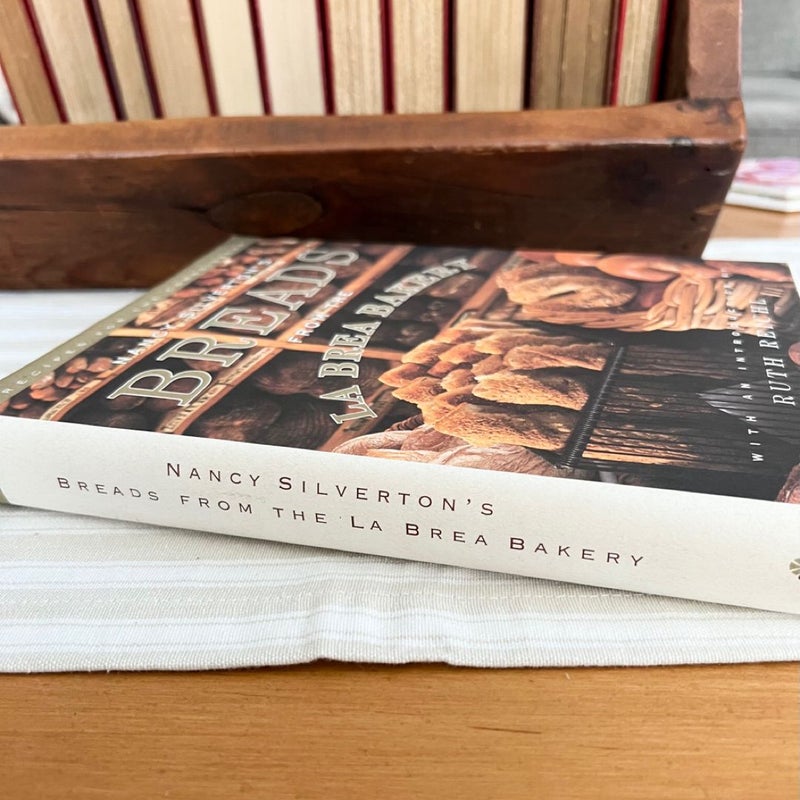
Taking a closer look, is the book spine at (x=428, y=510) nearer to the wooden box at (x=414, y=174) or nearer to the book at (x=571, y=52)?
the wooden box at (x=414, y=174)

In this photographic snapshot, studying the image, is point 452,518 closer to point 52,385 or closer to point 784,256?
point 52,385

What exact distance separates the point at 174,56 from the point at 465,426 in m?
0.37

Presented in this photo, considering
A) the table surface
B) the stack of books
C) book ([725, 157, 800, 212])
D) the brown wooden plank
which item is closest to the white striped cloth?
the table surface

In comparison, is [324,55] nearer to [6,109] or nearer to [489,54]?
[489,54]

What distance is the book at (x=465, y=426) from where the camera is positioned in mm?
262

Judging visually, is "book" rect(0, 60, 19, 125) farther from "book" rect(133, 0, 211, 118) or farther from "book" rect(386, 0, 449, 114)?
"book" rect(386, 0, 449, 114)

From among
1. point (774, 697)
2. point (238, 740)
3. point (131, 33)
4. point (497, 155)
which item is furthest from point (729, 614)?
point (131, 33)

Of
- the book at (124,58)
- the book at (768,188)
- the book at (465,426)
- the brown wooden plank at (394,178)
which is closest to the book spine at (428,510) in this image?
the book at (465,426)

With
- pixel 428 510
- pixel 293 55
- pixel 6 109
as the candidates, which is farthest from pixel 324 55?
pixel 428 510

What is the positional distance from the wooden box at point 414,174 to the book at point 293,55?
8 centimetres

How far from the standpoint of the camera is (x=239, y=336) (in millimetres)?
374

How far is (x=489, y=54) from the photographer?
1.64ft

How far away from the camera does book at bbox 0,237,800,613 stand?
262mm

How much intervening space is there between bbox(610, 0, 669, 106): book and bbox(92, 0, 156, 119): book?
321 millimetres
